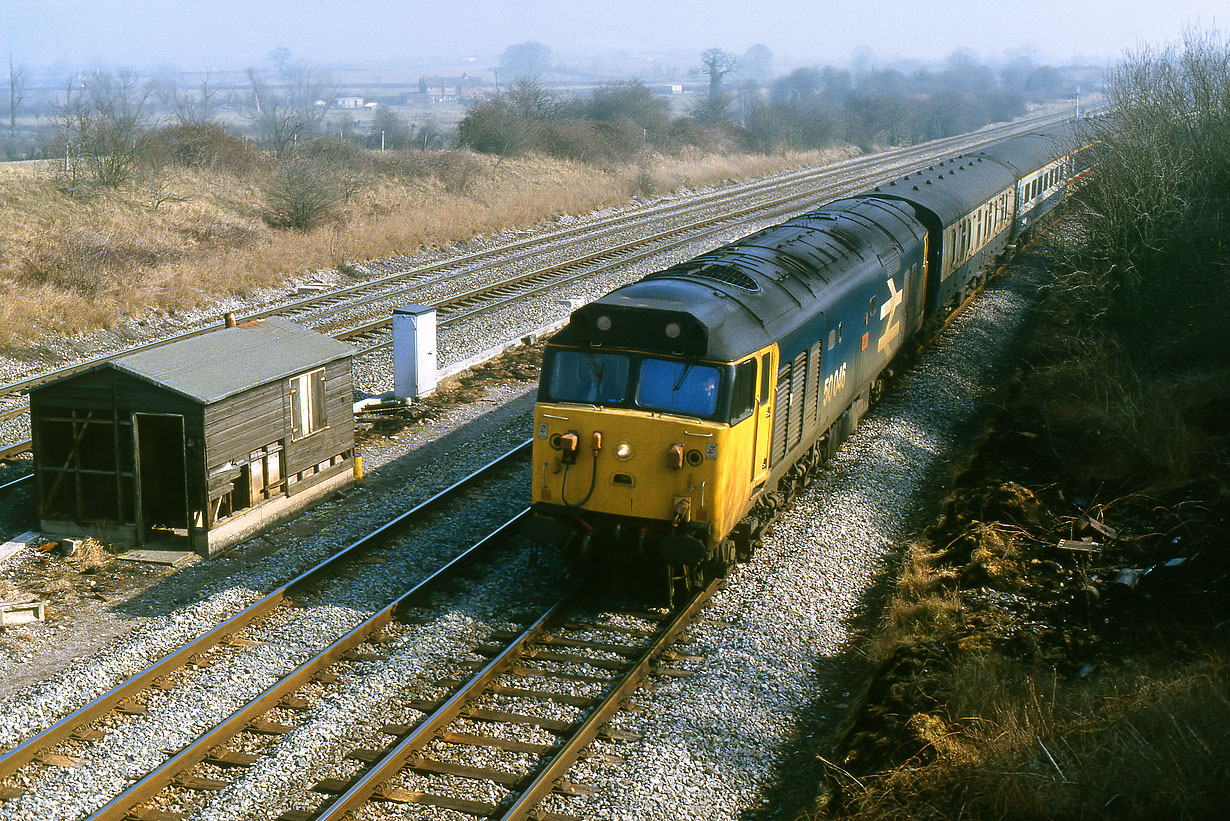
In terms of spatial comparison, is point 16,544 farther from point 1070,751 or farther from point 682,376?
point 1070,751

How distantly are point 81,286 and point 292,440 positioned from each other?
515 inches

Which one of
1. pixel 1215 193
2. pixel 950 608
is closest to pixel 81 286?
pixel 950 608

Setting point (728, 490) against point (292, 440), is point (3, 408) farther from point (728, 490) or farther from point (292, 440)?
point (728, 490)

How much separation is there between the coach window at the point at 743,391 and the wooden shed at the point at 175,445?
237 inches

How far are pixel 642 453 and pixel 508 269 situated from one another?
1977 centimetres

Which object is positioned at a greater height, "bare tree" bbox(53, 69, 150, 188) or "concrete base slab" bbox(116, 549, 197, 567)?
"bare tree" bbox(53, 69, 150, 188)

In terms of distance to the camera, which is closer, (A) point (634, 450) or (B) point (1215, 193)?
(A) point (634, 450)

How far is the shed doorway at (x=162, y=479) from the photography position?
1269cm

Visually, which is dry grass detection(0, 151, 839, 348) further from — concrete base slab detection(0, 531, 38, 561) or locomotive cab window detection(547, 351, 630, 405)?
locomotive cab window detection(547, 351, 630, 405)

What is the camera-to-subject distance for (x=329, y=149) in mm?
42969

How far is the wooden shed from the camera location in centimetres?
1224

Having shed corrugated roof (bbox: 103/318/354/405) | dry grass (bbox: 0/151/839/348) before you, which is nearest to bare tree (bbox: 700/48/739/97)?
dry grass (bbox: 0/151/839/348)

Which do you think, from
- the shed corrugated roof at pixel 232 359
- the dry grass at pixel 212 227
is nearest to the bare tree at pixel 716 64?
the dry grass at pixel 212 227

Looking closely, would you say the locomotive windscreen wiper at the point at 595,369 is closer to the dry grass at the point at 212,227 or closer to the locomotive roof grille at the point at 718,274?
the locomotive roof grille at the point at 718,274
